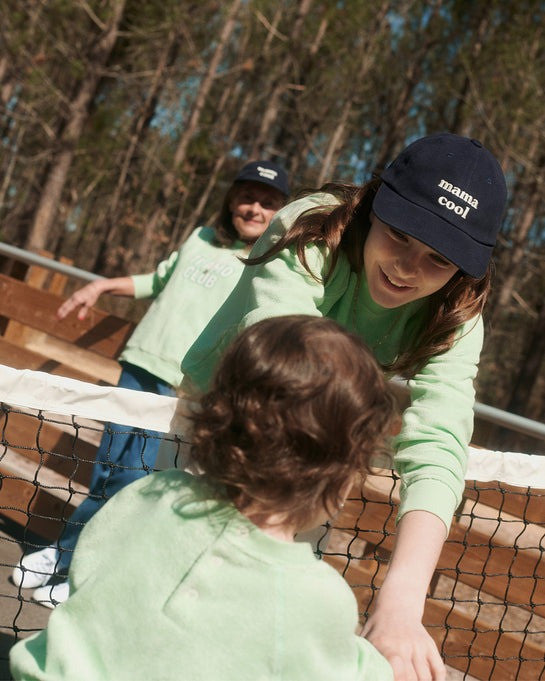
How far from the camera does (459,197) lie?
74.6 inches

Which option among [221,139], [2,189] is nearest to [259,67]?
[221,139]

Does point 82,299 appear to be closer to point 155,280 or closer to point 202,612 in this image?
point 155,280

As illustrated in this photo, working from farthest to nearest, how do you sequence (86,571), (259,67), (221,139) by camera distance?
1. (259,67)
2. (221,139)
3. (86,571)

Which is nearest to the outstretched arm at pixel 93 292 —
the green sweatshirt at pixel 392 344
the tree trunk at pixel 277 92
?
the green sweatshirt at pixel 392 344

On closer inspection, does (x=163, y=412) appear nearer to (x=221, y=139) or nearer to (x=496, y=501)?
(x=496, y=501)

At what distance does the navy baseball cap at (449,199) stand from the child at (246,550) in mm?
516

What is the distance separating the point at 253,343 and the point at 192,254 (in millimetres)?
2774

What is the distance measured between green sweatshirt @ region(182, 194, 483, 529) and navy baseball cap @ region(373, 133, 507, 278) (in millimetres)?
210

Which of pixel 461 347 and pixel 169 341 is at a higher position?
pixel 461 347

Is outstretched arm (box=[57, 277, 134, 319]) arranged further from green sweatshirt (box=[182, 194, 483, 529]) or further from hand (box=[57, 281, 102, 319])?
green sweatshirt (box=[182, 194, 483, 529])

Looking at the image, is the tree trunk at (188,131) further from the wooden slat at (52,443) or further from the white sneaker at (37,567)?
the white sneaker at (37,567)

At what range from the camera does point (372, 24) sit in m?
19.0

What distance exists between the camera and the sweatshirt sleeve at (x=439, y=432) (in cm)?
175

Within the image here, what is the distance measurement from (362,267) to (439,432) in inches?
18.6
